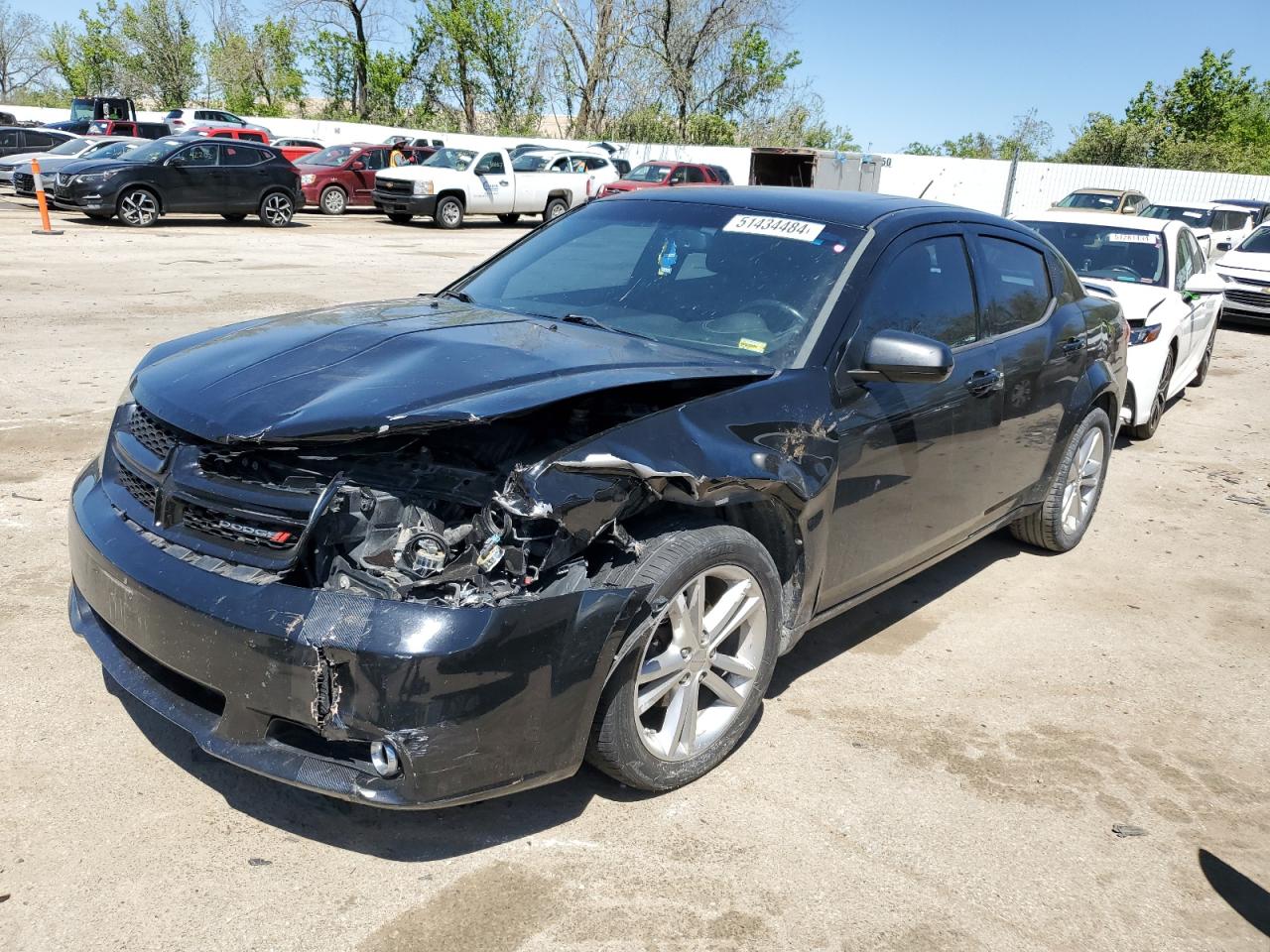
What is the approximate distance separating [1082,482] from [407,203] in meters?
19.9

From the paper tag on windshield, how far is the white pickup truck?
64.8 ft

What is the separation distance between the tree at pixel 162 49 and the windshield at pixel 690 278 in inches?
2555

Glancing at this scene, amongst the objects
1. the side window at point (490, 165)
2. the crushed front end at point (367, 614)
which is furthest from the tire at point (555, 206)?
the crushed front end at point (367, 614)

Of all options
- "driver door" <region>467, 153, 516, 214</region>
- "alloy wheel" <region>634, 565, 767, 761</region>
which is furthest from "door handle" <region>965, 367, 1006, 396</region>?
"driver door" <region>467, 153, 516, 214</region>

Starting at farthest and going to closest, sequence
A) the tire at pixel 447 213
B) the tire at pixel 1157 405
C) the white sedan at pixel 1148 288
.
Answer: the tire at pixel 447 213 → the tire at pixel 1157 405 → the white sedan at pixel 1148 288

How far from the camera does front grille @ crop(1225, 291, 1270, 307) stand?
1441 cm

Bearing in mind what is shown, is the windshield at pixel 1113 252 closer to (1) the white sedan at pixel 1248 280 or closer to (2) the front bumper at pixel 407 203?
(1) the white sedan at pixel 1248 280

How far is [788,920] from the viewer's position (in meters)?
2.68

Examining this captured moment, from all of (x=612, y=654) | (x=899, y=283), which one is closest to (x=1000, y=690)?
(x=899, y=283)

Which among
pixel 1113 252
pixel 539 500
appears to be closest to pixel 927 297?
pixel 539 500

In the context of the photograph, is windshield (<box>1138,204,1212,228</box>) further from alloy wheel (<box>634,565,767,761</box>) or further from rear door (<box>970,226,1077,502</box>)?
alloy wheel (<box>634,565,767,761</box>)

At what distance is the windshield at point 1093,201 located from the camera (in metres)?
19.5

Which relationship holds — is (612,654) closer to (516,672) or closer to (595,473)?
(516,672)

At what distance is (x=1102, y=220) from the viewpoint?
30.9 ft
